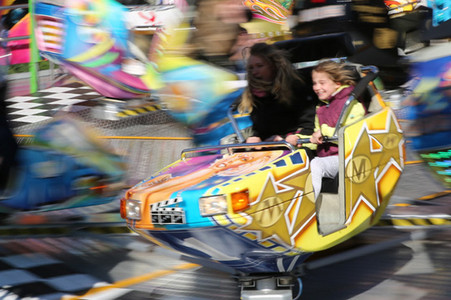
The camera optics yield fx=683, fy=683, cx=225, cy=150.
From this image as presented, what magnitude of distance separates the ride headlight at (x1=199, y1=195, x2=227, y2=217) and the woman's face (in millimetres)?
1191

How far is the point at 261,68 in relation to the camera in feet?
12.8

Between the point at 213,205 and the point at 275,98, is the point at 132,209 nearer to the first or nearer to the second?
the point at 213,205

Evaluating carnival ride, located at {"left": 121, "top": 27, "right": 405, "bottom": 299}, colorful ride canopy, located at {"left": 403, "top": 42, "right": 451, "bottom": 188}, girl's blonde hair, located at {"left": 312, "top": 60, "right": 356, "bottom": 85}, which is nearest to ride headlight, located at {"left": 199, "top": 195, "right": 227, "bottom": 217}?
carnival ride, located at {"left": 121, "top": 27, "right": 405, "bottom": 299}

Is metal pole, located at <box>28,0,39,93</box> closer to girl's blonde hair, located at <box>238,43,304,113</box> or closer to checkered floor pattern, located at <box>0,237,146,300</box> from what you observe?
checkered floor pattern, located at <box>0,237,146,300</box>

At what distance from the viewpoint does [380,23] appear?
630 cm

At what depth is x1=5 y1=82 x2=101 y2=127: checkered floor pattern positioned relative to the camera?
829 cm

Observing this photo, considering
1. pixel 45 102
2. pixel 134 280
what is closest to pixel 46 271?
pixel 134 280

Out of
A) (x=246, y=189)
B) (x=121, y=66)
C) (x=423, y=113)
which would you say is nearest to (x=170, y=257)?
(x=246, y=189)

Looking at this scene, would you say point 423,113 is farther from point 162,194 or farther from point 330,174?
point 162,194

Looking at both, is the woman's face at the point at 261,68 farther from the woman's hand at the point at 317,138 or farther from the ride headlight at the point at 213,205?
the ride headlight at the point at 213,205

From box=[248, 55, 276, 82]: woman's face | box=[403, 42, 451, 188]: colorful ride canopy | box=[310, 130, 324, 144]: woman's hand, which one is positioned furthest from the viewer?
box=[403, 42, 451, 188]: colorful ride canopy

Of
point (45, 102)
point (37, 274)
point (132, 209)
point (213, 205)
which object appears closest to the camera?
point (213, 205)

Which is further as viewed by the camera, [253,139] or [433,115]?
[433,115]

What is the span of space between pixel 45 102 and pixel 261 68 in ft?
18.7
